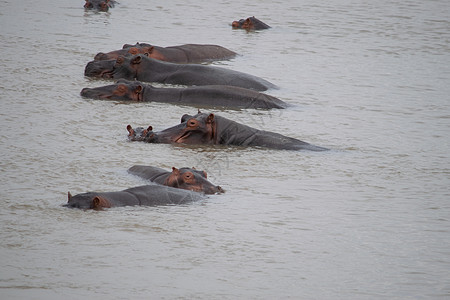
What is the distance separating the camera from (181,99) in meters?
12.1

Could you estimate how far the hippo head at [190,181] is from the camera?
751cm

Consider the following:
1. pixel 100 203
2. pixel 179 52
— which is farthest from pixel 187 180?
pixel 179 52

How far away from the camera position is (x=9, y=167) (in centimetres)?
803

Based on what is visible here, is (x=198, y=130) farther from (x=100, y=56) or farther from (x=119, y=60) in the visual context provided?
(x=100, y=56)

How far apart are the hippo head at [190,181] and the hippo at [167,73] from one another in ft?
18.8

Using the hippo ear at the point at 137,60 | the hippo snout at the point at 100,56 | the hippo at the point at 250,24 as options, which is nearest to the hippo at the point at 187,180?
the hippo ear at the point at 137,60

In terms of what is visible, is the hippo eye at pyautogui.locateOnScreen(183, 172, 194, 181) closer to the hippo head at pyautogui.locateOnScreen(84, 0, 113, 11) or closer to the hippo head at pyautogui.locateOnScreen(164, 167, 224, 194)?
the hippo head at pyautogui.locateOnScreen(164, 167, 224, 194)

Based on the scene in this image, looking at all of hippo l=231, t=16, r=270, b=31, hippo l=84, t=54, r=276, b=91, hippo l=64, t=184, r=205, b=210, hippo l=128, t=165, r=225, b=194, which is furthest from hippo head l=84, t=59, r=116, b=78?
hippo l=231, t=16, r=270, b=31

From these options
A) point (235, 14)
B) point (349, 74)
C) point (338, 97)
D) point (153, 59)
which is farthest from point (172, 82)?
point (235, 14)

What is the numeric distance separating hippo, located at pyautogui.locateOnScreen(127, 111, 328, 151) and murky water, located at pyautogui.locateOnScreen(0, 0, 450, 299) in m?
0.18

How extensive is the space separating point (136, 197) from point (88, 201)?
417 mm

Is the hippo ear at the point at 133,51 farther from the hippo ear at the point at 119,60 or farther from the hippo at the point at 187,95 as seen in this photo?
the hippo at the point at 187,95

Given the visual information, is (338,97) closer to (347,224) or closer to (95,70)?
(95,70)

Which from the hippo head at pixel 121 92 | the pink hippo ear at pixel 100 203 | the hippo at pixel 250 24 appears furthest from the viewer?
the hippo at pixel 250 24
